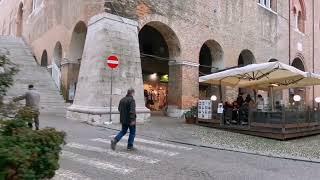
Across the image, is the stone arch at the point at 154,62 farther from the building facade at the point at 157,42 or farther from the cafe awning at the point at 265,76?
the cafe awning at the point at 265,76

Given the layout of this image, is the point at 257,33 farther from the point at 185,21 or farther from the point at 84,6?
the point at 84,6

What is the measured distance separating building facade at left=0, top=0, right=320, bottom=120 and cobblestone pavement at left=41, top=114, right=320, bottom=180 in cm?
491

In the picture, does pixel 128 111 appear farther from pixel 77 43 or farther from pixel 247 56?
pixel 247 56

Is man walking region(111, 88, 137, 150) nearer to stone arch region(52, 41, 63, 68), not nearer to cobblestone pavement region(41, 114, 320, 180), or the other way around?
cobblestone pavement region(41, 114, 320, 180)

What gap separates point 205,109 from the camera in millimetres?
14242

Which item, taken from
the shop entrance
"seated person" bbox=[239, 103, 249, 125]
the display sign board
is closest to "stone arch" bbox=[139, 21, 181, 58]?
the shop entrance

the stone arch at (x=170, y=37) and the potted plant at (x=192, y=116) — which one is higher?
the stone arch at (x=170, y=37)

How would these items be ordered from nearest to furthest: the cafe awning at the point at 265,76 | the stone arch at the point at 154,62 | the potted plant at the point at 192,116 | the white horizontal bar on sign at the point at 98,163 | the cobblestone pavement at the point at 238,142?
the white horizontal bar on sign at the point at 98,163
the cobblestone pavement at the point at 238,142
the cafe awning at the point at 265,76
the potted plant at the point at 192,116
the stone arch at the point at 154,62

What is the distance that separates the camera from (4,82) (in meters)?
4.31

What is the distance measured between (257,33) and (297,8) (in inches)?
357

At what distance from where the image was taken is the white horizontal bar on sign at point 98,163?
21.0 feet

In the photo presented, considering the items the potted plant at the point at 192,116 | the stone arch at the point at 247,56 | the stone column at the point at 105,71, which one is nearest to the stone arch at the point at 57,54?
the stone column at the point at 105,71

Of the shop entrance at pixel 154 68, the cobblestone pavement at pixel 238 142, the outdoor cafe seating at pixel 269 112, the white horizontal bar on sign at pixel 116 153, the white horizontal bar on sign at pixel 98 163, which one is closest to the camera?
the white horizontal bar on sign at pixel 98 163

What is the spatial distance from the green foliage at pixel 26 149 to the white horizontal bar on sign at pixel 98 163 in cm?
207
